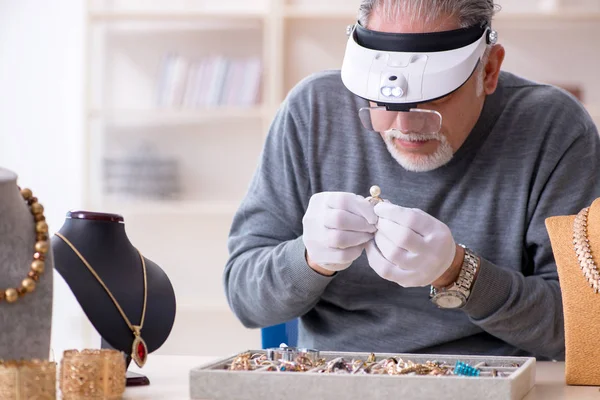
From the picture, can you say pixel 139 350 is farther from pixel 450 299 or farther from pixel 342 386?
pixel 450 299

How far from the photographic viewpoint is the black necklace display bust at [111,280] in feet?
3.33

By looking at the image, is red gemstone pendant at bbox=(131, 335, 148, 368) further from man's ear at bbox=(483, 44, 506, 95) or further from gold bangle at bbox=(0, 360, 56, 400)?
man's ear at bbox=(483, 44, 506, 95)

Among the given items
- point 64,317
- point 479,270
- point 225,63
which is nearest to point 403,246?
point 479,270

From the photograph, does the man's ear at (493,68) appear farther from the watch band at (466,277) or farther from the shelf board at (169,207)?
the shelf board at (169,207)

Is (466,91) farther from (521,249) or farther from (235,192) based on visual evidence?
(235,192)

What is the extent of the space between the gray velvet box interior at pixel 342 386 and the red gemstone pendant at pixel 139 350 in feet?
0.43

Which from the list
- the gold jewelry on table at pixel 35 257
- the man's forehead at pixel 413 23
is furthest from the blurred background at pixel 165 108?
the gold jewelry on table at pixel 35 257

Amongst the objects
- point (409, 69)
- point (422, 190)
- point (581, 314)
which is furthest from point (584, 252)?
point (422, 190)

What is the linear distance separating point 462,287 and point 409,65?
329 millimetres

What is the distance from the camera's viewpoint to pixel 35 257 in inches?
35.3

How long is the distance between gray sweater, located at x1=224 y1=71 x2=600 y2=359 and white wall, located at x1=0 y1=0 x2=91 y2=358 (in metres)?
2.03

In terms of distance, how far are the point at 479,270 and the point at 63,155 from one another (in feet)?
8.22

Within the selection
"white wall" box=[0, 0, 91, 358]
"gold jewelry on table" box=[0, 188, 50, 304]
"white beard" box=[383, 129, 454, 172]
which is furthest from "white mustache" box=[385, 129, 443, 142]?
"white wall" box=[0, 0, 91, 358]

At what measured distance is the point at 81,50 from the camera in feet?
11.3
